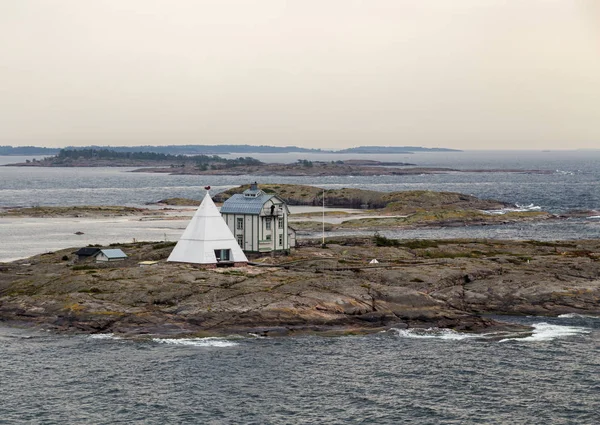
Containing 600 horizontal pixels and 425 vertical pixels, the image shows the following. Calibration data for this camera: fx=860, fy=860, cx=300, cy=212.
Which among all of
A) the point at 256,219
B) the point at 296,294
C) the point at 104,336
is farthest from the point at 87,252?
the point at 296,294

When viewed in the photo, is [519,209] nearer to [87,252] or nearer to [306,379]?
[87,252]

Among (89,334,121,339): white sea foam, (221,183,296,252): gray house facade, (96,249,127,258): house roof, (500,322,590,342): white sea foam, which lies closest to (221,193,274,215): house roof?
(221,183,296,252): gray house facade

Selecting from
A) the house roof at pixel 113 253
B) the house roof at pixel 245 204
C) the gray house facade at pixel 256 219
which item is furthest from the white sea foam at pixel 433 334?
the house roof at pixel 113 253

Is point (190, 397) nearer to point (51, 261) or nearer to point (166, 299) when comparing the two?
point (166, 299)

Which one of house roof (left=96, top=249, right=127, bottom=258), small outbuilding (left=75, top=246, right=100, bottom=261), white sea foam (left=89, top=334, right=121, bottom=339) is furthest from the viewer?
small outbuilding (left=75, top=246, right=100, bottom=261)

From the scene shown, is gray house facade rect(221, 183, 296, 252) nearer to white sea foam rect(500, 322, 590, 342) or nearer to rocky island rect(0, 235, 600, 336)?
rocky island rect(0, 235, 600, 336)

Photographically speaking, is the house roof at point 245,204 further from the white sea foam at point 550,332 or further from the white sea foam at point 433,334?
the white sea foam at point 550,332
